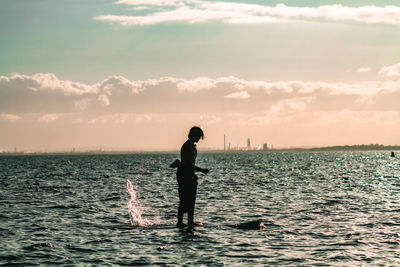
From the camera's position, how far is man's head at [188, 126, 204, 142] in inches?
623

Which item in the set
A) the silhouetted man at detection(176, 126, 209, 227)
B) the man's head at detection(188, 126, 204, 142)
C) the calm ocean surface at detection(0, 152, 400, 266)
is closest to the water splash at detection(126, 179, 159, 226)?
the calm ocean surface at detection(0, 152, 400, 266)

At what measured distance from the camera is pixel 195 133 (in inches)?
623

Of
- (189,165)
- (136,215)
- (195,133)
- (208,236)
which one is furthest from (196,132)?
(136,215)

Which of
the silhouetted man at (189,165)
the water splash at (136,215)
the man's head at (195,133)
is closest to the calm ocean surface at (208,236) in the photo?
the water splash at (136,215)

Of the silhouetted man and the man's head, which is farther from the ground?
the man's head

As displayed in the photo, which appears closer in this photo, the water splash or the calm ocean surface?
the calm ocean surface

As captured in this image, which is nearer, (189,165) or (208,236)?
(208,236)

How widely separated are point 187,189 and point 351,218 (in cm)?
796

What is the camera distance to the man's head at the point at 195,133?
15.8 metres

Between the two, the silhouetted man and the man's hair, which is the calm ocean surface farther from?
the man's hair

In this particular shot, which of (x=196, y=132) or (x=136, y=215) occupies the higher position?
(x=196, y=132)

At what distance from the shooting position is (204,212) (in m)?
22.2

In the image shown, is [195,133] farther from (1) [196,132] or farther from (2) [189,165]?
(2) [189,165]

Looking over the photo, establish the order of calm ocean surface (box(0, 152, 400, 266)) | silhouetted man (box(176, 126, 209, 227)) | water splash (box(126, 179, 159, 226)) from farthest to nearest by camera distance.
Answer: water splash (box(126, 179, 159, 226)) → silhouetted man (box(176, 126, 209, 227)) → calm ocean surface (box(0, 152, 400, 266))
